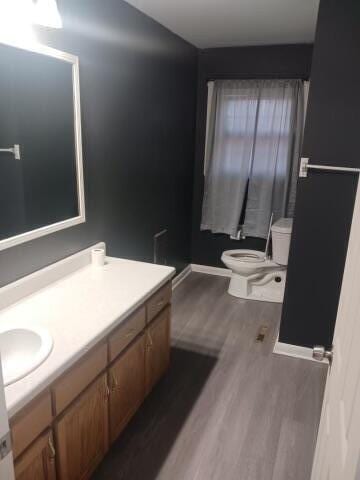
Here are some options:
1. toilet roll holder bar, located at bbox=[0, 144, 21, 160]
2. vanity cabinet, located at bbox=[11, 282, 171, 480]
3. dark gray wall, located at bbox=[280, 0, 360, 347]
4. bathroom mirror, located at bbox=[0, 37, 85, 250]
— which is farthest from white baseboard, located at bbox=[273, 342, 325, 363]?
toilet roll holder bar, located at bbox=[0, 144, 21, 160]

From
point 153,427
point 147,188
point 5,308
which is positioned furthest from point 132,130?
point 153,427

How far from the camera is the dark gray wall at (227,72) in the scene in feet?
11.6

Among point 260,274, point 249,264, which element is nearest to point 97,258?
point 249,264

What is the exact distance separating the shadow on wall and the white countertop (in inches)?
29.4

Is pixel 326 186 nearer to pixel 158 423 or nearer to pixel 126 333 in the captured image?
pixel 126 333

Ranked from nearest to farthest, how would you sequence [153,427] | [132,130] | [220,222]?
[153,427]
[132,130]
[220,222]

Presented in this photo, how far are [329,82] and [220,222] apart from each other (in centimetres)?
203

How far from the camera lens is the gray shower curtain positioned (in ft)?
11.8

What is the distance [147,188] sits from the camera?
122 inches

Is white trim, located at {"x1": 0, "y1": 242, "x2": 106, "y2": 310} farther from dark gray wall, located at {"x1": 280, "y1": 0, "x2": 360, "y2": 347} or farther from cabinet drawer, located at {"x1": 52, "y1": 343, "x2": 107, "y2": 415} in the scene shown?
dark gray wall, located at {"x1": 280, "y1": 0, "x2": 360, "y2": 347}

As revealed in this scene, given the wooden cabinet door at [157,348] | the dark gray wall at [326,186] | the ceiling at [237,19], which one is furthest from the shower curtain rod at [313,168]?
the wooden cabinet door at [157,348]

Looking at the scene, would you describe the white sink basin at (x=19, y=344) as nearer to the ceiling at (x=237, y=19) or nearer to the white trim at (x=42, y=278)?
the white trim at (x=42, y=278)

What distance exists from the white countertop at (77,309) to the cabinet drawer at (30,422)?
6cm

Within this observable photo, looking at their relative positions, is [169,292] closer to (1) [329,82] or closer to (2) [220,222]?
(1) [329,82]
